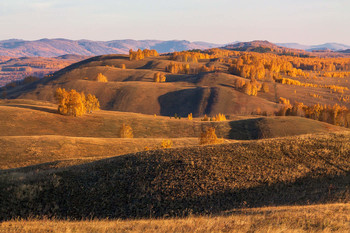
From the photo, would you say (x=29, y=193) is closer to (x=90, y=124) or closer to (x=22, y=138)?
(x=22, y=138)

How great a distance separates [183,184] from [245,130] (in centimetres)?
8290

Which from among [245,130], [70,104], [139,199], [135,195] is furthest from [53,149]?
[245,130]

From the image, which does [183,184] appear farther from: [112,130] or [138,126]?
[138,126]

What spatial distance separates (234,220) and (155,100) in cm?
17792

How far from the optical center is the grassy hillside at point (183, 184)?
19797mm

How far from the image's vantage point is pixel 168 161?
25766mm

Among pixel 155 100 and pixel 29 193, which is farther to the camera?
pixel 155 100

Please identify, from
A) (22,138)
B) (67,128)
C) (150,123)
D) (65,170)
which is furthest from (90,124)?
(65,170)

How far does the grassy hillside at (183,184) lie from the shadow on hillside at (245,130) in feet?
226

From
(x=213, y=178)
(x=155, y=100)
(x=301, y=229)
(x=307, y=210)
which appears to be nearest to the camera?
(x=301, y=229)

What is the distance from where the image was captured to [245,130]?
102m

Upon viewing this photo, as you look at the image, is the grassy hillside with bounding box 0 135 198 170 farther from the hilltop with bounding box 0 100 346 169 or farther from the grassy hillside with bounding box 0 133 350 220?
the grassy hillside with bounding box 0 133 350 220

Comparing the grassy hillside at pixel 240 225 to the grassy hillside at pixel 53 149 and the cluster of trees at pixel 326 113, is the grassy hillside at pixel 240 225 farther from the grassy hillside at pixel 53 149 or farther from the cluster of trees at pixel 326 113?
the cluster of trees at pixel 326 113

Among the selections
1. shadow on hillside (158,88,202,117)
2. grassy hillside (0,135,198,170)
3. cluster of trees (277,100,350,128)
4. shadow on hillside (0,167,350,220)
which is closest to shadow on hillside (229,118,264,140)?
grassy hillside (0,135,198,170)
